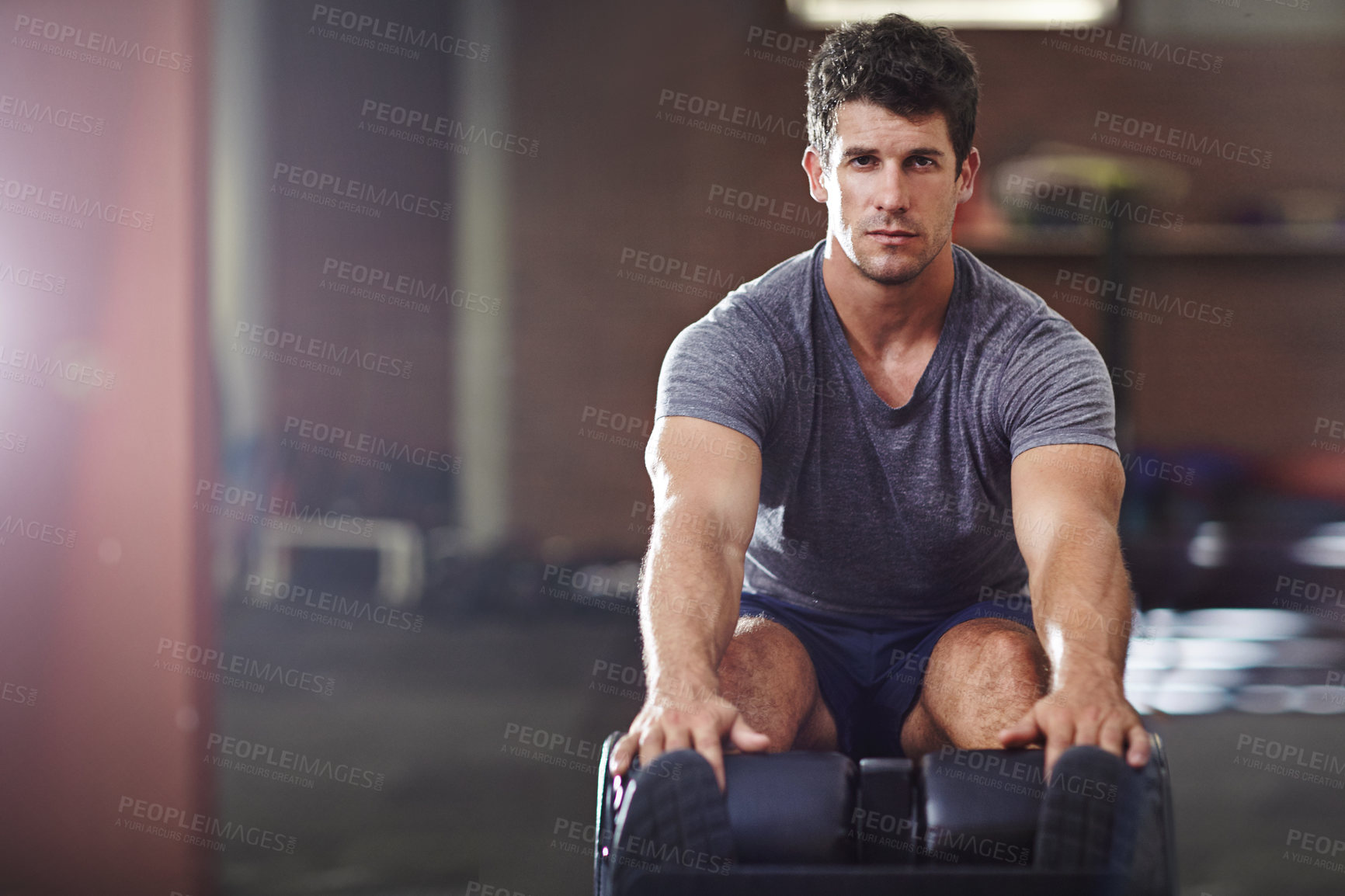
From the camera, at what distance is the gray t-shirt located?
4.15 ft

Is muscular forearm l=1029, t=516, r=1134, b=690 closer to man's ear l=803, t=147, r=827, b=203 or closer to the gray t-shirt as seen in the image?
the gray t-shirt

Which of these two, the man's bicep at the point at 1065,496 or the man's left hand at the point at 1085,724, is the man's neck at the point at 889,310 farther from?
the man's left hand at the point at 1085,724

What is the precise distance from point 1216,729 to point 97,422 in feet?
9.00

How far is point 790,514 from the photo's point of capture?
4.49 ft

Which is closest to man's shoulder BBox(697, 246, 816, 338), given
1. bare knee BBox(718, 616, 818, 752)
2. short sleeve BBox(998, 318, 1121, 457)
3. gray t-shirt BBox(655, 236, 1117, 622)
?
gray t-shirt BBox(655, 236, 1117, 622)

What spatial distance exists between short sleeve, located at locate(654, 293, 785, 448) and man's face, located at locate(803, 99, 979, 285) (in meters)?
0.15

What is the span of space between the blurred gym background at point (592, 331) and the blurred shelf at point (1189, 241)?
Result: 0.02 metres

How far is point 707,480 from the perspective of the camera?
3.93 feet

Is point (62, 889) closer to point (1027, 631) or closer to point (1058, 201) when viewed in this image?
point (1027, 631)

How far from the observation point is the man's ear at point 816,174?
1.38 metres

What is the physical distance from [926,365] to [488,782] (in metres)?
→ 1.67

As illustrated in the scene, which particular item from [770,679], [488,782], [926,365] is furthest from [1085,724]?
[488,782]

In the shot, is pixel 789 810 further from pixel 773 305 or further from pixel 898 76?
pixel 898 76

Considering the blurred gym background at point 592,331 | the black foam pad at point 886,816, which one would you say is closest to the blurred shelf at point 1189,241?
the blurred gym background at point 592,331
